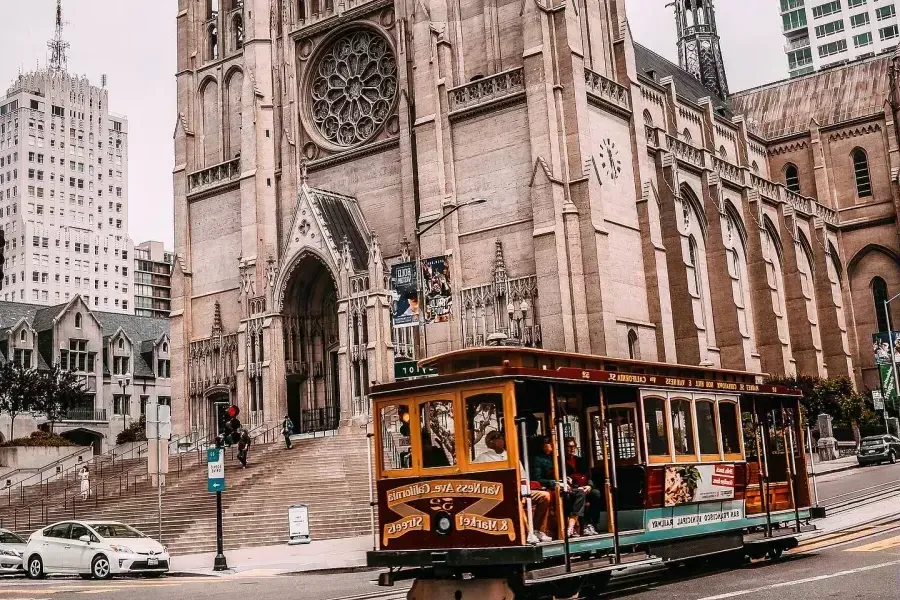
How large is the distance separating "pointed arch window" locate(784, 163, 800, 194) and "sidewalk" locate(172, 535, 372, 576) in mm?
49587

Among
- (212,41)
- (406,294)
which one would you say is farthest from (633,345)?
(212,41)

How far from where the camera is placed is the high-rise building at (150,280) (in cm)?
13412

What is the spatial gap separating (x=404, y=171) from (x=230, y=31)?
1436 cm

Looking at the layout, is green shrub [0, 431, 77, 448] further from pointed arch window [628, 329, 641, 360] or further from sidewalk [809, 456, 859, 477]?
sidewalk [809, 456, 859, 477]

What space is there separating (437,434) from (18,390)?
46185 mm

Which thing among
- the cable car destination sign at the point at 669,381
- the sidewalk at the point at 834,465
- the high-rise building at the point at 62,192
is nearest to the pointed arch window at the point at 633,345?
the sidewalk at the point at 834,465

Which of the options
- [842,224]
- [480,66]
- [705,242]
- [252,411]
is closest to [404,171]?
[480,66]

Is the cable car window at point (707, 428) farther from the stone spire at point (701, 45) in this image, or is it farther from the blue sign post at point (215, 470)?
the stone spire at point (701, 45)

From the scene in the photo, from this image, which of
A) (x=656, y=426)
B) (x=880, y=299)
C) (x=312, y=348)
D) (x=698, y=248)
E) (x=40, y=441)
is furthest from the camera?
(x=880, y=299)

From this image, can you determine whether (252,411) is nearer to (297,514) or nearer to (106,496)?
(106,496)

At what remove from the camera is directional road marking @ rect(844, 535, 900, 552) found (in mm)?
16534

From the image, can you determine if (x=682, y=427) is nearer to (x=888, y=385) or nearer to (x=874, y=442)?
(x=874, y=442)

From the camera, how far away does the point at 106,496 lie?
120 ft

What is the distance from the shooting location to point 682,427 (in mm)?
15508
